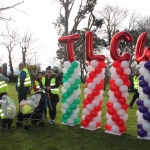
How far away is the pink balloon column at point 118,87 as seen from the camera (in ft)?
21.1

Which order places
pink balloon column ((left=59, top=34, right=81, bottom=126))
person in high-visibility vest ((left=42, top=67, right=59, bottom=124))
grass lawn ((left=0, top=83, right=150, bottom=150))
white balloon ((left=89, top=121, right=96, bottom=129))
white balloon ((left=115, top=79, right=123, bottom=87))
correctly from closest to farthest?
grass lawn ((left=0, top=83, right=150, bottom=150)) < white balloon ((left=115, top=79, right=123, bottom=87)) < white balloon ((left=89, top=121, right=96, bottom=129)) < pink balloon column ((left=59, top=34, right=81, bottom=126)) < person in high-visibility vest ((left=42, top=67, right=59, bottom=124))

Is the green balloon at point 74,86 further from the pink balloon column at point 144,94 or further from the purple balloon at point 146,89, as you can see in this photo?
the purple balloon at point 146,89

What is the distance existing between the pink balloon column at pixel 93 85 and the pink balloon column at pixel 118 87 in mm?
398

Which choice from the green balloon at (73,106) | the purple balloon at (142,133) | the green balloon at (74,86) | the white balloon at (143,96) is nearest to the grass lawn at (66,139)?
the purple balloon at (142,133)

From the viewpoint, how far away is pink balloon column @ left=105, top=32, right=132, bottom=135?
6426 millimetres

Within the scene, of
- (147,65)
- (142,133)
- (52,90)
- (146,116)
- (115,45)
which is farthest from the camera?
(52,90)

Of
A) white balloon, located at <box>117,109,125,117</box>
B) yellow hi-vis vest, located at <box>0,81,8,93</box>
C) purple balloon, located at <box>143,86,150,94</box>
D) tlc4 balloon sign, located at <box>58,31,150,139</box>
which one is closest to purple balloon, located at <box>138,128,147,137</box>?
tlc4 balloon sign, located at <box>58,31,150,139</box>

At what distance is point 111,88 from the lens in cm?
665

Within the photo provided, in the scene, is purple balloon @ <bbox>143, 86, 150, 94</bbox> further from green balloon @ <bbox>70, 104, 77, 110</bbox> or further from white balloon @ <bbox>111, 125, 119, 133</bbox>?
green balloon @ <bbox>70, 104, 77, 110</bbox>

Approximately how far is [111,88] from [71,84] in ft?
4.16

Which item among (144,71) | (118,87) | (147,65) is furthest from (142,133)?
A: (147,65)

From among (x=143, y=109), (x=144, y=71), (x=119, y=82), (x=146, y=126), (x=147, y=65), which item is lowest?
(x=146, y=126)

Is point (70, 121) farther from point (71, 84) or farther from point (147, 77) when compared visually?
point (147, 77)

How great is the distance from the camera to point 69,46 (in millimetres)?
7418
